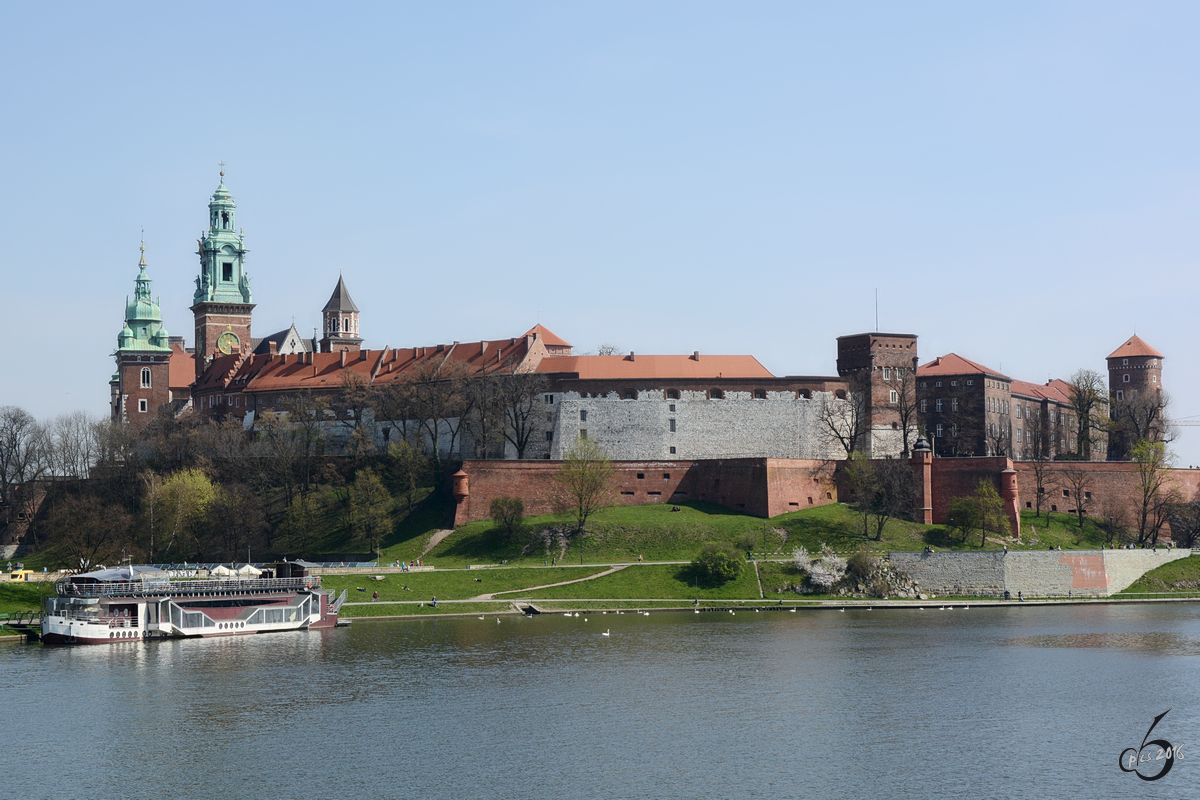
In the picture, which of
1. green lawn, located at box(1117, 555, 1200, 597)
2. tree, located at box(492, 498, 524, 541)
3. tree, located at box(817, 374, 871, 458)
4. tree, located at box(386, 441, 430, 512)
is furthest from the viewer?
tree, located at box(817, 374, 871, 458)

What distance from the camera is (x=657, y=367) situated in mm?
93500

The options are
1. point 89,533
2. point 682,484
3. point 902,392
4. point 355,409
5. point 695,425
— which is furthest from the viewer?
point 355,409

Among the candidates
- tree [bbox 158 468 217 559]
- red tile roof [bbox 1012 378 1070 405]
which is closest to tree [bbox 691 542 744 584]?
tree [bbox 158 468 217 559]

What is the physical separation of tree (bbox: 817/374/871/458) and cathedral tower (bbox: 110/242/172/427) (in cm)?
5388

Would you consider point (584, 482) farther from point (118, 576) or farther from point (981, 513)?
point (118, 576)

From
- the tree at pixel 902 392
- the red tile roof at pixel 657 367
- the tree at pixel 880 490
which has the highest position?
the red tile roof at pixel 657 367

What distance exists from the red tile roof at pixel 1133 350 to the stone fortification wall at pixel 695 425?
41839 mm

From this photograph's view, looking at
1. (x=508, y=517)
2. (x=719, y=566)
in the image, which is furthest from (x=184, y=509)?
(x=719, y=566)

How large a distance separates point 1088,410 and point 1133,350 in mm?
23754

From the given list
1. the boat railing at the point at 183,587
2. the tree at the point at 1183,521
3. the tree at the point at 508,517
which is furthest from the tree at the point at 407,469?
the tree at the point at 1183,521

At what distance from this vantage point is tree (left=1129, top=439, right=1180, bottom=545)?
8250 centimetres

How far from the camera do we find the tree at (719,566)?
232 ft

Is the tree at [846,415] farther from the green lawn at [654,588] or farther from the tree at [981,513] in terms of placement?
the green lawn at [654,588]

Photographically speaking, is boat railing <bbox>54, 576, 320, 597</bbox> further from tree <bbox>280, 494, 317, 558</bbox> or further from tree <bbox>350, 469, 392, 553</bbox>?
tree <bbox>280, 494, 317, 558</bbox>
